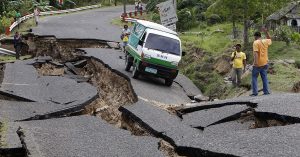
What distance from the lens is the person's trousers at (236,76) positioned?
57.4 feet

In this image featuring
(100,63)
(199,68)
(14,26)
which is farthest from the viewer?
(14,26)

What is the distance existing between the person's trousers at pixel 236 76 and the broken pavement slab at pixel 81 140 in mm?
6856

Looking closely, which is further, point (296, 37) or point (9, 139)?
point (296, 37)

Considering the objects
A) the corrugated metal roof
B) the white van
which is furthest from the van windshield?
the corrugated metal roof

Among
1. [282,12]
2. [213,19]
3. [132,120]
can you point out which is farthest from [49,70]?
[282,12]

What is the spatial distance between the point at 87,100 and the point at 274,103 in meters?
5.72

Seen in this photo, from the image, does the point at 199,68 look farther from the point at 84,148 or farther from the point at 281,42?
the point at 84,148

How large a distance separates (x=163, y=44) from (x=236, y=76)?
317cm

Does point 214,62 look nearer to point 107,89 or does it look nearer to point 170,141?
point 107,89

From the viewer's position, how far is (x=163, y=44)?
1912cm

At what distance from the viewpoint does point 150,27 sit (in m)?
19.5

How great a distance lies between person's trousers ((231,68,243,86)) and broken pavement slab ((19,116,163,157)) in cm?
686

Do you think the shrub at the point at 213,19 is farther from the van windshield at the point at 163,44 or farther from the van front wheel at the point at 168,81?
the van front wheel at the point at 168,81

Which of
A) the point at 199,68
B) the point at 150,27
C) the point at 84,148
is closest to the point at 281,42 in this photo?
the point at 199,68
